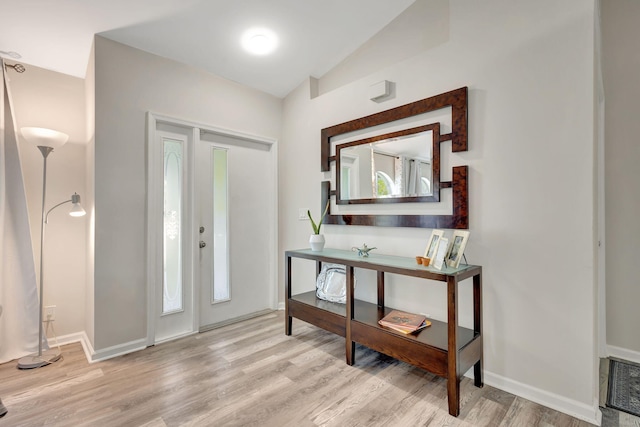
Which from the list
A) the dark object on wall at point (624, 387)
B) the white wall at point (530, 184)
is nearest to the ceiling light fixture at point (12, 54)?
the white wall at point (530, 184)

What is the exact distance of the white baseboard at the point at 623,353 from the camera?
7.72 ft

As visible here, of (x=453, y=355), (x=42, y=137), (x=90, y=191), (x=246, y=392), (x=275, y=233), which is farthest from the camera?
(x=275, y=233)

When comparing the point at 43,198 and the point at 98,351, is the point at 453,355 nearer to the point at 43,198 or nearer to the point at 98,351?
the point at 98,351

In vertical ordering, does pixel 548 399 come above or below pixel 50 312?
below

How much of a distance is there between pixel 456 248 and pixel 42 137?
9.95 feet

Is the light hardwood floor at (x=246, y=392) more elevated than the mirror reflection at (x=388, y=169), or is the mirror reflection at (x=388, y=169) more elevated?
the mirror reflection at (x=388, y=169)

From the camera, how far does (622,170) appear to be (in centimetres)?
242

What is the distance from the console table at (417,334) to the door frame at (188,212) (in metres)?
1.04

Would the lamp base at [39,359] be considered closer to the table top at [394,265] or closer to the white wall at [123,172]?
the white wall at [123,172]

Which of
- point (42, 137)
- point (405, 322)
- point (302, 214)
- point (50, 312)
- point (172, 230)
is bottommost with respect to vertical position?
point (50, 312)

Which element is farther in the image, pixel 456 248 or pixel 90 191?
pixel 90 191

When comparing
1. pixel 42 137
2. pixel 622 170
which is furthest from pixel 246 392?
pixel 622 170

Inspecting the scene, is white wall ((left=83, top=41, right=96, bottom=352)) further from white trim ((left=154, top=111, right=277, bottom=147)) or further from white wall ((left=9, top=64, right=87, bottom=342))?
white trim ((left=154, top=111, right=277, bottom=147))

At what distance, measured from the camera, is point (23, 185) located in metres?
2.44
